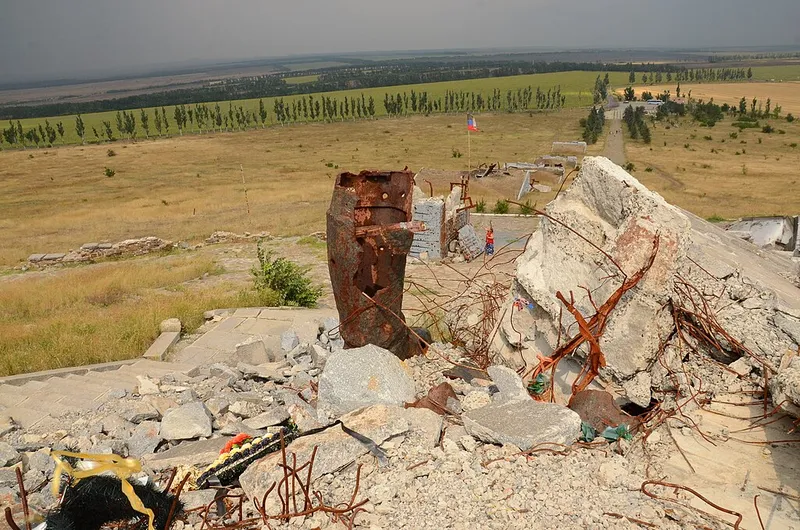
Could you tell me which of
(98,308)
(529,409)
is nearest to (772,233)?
(529,409)

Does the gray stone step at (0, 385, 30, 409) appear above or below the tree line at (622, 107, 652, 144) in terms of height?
below

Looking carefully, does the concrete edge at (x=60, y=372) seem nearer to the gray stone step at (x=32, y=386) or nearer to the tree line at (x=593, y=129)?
the gray stone step at (x=32, y=386)

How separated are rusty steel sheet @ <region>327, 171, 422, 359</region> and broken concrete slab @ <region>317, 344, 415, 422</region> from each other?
65cm

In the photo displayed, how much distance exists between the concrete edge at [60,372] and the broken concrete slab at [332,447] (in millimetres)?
5014

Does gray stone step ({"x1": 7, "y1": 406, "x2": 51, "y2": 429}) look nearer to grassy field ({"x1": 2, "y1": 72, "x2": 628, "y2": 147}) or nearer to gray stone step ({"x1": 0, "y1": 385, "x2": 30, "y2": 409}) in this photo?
gray stone step ({"x1": 0, "y1": 385, "x2": 30, "y2": 409})

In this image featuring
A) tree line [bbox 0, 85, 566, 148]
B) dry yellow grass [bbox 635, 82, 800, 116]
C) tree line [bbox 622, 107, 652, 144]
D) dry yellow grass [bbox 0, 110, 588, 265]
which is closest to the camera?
dry yellow grass [bbox 0, 110, 588, 265]

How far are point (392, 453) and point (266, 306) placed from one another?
6.97 meters

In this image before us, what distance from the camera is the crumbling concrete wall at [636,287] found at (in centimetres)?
415

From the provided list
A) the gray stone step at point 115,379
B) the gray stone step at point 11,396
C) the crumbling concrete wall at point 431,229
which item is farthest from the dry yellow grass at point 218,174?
the gray stone step at point 11,396

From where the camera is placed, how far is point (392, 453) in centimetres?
354

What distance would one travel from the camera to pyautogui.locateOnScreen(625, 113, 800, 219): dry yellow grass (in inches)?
1012

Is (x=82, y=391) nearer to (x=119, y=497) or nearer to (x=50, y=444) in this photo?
(x=50, y=444)

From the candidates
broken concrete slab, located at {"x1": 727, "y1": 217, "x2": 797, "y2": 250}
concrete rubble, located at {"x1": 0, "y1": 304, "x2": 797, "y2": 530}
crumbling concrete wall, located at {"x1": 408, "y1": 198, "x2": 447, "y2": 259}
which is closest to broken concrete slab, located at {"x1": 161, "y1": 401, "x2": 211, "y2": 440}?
concrete rubble, located at {"x1": 0, "y1": 304, "x2": 797, "y2": 530}

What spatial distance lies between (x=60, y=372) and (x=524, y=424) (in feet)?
21.9
